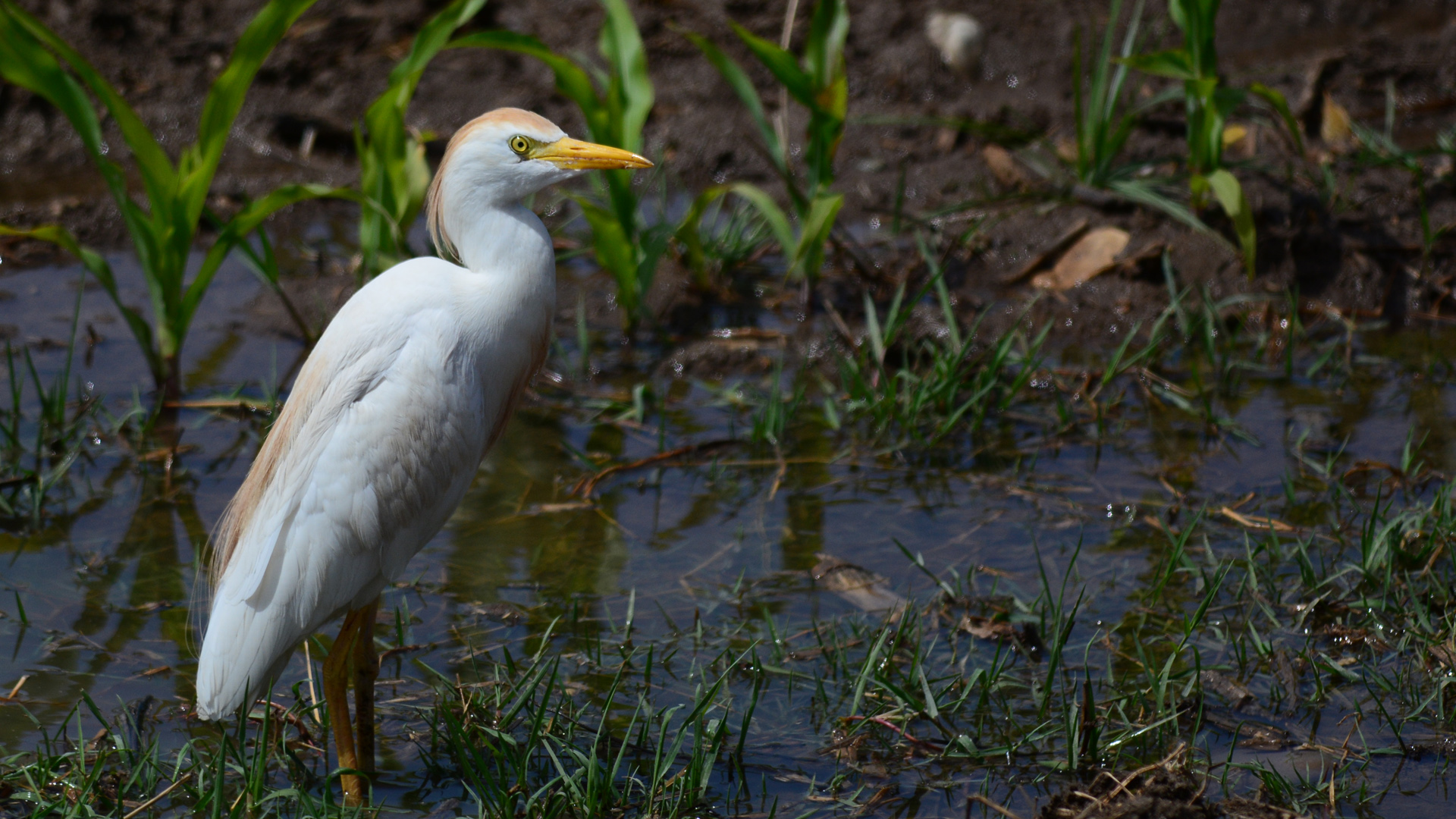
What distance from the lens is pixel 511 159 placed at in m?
2.96

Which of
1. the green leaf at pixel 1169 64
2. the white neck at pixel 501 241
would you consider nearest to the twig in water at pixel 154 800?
the white neck at pixel 501 241

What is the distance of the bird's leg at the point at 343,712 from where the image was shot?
292cm

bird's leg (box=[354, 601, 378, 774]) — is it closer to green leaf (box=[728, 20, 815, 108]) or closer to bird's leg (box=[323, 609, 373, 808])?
bird's leg (box=[323, 609, 373, 808])

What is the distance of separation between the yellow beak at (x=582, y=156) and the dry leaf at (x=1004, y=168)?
3.32m

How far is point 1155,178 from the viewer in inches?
214

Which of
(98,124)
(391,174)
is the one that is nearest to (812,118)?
(391,174)

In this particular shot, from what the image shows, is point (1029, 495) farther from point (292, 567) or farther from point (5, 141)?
point (5, 141)

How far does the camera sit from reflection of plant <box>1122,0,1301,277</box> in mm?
4871

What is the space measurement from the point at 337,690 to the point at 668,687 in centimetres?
83

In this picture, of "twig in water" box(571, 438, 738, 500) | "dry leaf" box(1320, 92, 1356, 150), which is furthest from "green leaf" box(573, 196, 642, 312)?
"dry leaf" box(1320, 92, 1356, 150)

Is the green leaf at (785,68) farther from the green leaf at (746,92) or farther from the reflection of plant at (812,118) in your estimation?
the green leaf at (746,92)

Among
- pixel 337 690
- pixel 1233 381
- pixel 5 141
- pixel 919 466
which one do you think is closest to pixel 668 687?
pixel 337 690

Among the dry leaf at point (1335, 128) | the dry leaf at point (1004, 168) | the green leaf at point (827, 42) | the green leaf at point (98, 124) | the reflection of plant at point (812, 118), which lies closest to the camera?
the green leaf at point (98, 124)

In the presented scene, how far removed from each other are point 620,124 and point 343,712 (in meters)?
2.56
